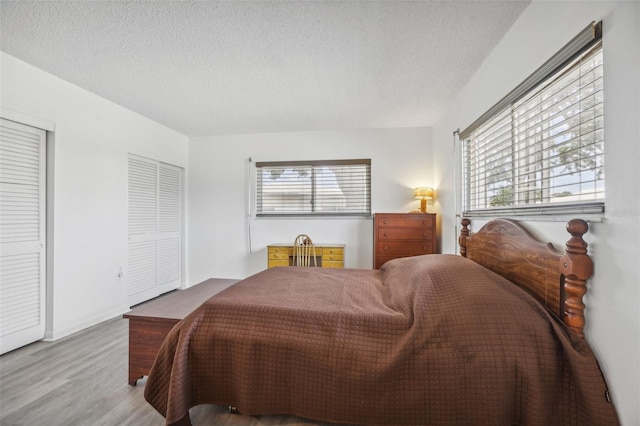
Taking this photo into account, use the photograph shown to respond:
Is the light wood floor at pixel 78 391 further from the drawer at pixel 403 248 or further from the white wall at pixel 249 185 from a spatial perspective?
the drawer at pixel 403 248

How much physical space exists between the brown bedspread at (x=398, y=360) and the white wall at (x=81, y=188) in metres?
2.05

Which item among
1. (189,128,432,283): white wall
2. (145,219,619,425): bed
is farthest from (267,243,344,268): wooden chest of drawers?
(145,219,619,425): bed

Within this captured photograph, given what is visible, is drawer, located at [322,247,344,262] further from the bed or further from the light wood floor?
the light wood floor

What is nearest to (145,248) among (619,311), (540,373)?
(540,373)

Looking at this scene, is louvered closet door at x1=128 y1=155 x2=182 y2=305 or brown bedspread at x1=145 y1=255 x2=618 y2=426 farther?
louvered closet door at x1=128 y1=155 x2=182 y2=305

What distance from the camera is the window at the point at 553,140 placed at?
1.17 meters

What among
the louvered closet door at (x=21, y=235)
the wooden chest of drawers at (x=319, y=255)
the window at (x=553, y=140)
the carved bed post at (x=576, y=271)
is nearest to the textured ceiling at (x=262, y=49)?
the window at (x=553, y=140)

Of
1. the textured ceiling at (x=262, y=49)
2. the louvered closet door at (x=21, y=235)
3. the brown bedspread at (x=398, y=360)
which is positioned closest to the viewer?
the brown bedspread at (x=398, y=360)

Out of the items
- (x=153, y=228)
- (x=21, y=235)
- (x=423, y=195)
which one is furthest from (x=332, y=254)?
(x=21, y=235)

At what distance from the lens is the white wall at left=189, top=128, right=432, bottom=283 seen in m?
3.89

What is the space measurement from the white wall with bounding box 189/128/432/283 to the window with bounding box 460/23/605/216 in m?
1.63

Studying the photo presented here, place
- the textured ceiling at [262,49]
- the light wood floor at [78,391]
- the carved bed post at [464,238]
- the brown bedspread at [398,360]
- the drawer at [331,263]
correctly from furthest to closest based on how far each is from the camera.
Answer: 1. the drawer at [331,263]
2. the carved bed post at [464,238]
3. the textured ceiling at [262,49]
4. the light wood floor at [78,391]
5. the brown bedspread at [398,360]

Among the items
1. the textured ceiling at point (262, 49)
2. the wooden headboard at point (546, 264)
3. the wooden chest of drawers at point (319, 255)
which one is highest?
the textured ceiling at point (262, 49)

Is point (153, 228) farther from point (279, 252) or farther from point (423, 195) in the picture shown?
point (423, 195)
